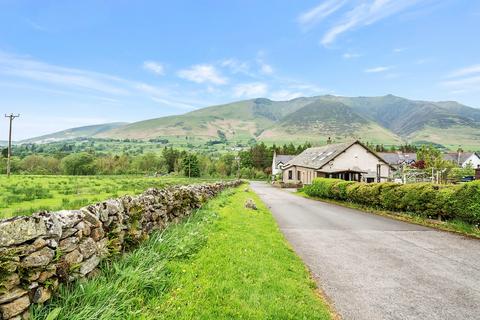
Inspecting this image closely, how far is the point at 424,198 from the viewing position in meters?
15.7

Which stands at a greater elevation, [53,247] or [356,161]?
[356,161]

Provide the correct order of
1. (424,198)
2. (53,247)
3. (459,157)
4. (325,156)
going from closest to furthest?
(53,247) → (424,198) → (325,156) → (459,157)

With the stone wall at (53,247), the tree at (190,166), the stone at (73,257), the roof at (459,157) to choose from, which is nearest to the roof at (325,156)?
the tree at (190,166)

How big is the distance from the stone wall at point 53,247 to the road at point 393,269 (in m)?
4.25

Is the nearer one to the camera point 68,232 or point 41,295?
point 41,295

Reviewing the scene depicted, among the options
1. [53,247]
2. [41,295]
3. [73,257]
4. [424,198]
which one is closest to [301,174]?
[424,198]

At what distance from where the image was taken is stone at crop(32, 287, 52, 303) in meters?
3.93

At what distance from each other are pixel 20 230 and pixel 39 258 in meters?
0.42

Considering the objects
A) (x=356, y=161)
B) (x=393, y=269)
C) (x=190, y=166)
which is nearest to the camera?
(x=393, y=269)

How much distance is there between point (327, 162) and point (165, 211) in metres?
40.1

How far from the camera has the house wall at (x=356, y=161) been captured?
47688mm

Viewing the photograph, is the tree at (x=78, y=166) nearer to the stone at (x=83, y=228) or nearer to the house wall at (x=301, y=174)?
the house wall at (x=301, y=174)

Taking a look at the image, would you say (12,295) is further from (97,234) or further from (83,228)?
(97,234)

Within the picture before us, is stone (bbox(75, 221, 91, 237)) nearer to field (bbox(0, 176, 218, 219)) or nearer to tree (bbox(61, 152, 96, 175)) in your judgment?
field (bbox(0, 176, 218, 219))
